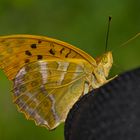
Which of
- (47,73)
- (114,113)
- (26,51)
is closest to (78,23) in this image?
(47,73)

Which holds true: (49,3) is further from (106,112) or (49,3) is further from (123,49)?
(106,112)

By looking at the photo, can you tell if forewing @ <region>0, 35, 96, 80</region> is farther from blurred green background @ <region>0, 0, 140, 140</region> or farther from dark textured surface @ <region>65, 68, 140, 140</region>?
dark textured surface @ <region>65, 68, 140, 140</region>

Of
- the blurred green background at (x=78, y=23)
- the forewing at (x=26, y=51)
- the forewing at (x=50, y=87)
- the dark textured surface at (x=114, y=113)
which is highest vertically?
the blurred green background at (x=78, y=23)

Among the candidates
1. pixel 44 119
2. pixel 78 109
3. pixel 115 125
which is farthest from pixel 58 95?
pixel 115 125

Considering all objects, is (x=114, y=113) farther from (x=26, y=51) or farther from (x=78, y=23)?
(x=78, y=23)

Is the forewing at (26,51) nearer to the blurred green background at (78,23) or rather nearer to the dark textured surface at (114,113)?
the blurred green background at (78,23)

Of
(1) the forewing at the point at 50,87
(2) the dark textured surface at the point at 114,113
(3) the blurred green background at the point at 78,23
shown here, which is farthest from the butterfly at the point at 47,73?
(2) the dark textured surface at the point at 114,113
